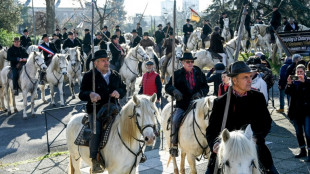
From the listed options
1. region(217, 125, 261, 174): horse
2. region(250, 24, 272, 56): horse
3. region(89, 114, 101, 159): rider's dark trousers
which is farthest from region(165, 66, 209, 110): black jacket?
region(250, 24, 272, 56): horse

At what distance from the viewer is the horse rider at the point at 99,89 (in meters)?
7.51

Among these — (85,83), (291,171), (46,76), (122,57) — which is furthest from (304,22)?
(85,83)

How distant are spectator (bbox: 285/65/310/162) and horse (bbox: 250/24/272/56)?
1829cm

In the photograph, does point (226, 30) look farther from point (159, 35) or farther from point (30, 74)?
point (30, 74)

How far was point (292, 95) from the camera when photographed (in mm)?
10875

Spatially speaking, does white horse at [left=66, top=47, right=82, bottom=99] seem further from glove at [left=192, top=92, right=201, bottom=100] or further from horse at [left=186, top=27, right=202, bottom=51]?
glove at [left=192, top=92, right=201, bottom=100]

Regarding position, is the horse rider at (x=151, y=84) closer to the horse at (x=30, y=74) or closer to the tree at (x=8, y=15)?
the horse at (x=30, y=74)

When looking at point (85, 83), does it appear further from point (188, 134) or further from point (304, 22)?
point (304, 22)

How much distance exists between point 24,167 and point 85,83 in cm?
428

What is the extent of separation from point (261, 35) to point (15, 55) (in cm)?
1691

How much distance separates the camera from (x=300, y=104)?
10.6m

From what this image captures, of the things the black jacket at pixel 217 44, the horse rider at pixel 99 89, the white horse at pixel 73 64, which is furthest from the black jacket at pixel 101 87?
the black jacket at pixel 217 44

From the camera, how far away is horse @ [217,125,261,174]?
453cm

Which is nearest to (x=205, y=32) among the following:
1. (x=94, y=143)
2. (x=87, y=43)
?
(x=87, y=43)
